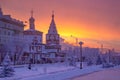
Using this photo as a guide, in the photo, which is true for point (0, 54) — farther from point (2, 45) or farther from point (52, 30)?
point (52, 30)

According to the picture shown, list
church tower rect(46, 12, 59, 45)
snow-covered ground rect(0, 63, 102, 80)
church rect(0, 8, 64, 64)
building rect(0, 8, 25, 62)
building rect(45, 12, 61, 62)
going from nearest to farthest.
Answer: snow-covered ground rect(0, 63, 102, 80), building rect(0, 8, 25, 62), church rect(0, 8, 64, 64), building rect(45, 12, 61, 62), church tower rect(46, 12, 59, 45)

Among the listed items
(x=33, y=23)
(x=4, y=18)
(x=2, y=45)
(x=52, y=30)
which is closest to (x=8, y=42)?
(x=2, y=45)

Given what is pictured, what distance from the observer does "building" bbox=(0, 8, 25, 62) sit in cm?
6500

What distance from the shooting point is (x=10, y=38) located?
2739 inches

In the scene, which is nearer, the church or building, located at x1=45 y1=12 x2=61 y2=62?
the church

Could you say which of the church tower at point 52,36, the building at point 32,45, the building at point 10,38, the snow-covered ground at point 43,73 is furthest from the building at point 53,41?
the snow-covered ground at point 43,73

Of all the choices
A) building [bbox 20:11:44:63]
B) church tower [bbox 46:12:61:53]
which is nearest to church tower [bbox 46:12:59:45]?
church tower [bbox 46:12:61:53]

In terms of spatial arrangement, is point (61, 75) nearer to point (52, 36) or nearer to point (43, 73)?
point (43, 73)

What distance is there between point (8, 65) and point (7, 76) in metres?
2.12

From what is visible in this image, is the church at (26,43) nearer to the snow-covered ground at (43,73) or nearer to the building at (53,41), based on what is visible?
the building at (53,41)

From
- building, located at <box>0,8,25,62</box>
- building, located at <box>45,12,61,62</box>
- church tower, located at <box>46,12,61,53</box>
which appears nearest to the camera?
building, located at <box>0,8,25,62</box>

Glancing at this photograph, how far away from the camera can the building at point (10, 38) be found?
2559 inches

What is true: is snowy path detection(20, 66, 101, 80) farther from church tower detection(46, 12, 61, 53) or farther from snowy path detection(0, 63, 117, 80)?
church tower detection(46, 12, 61, 53)

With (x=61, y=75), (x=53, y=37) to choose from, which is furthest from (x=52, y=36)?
(x=61, y=75)
